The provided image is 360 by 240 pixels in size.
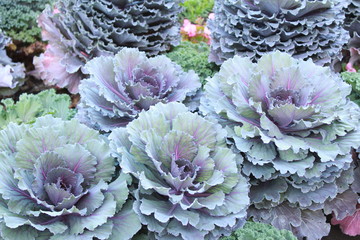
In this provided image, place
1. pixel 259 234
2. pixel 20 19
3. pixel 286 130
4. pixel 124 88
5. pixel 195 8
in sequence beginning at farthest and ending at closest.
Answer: pixel 195 8
pixel 20 19
pixel 124 88
pixel 286 130
pixel 259 234

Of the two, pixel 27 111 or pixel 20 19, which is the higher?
pixel 27 111

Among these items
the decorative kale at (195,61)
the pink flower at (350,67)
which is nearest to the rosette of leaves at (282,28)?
the decorative kale at (195,61)

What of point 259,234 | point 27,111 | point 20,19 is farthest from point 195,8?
point 259,234

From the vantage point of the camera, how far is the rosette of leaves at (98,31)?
2818mm

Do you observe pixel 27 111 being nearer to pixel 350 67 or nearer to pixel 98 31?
pixel 98 31

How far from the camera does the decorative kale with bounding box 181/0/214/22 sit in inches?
171

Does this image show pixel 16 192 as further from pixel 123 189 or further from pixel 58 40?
pixel 58 40

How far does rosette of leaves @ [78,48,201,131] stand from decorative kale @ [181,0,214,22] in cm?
230

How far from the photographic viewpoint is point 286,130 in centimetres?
190

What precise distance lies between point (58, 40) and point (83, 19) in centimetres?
38

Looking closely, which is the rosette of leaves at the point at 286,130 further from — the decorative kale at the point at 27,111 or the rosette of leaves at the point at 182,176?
the decorative kale at the point at 27,111

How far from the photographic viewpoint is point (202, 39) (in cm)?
378

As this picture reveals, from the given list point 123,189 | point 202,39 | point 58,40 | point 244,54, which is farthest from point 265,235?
point 202,39

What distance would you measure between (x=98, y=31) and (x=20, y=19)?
1.39 meters
